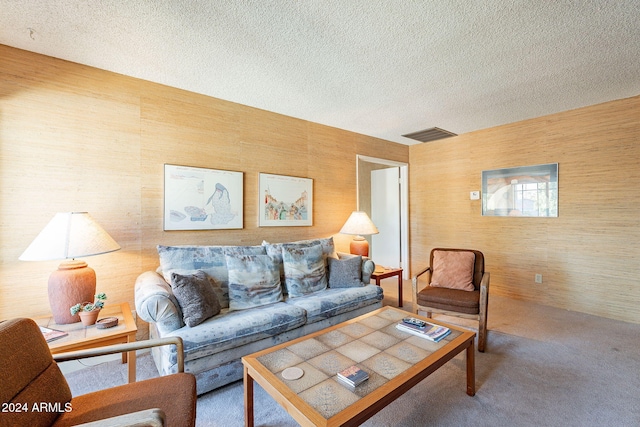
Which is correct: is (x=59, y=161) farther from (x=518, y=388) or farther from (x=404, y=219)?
(x=404, y=219)

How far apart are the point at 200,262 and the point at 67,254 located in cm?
88

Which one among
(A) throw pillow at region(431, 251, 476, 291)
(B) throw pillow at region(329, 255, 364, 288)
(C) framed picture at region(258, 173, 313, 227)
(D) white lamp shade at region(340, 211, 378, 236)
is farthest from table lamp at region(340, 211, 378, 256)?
(A) throw pillow at region(431, 251, 476, 291)

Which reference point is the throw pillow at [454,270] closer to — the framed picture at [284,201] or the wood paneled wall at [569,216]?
the wood paneled wall at [569,216]

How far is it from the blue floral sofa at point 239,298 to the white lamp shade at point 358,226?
48cm

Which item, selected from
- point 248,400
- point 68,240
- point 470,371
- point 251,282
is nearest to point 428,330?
point 470,371

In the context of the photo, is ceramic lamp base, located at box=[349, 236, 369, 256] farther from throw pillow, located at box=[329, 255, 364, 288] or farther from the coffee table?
the coffee table

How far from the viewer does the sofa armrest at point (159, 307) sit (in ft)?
6.08

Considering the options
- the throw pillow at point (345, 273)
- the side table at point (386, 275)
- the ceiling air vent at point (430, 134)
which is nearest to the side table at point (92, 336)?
the throw pillow at point (345, 273)

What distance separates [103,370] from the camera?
2.16m

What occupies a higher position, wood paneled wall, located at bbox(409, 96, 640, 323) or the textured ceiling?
the textured ceiling

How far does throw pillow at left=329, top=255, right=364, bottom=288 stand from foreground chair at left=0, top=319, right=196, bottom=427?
6.20ft

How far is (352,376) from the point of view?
1.35 metres

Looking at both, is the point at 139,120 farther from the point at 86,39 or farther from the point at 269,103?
the point at 269,103

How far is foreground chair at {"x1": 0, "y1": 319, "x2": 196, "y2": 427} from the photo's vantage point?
0.91m
